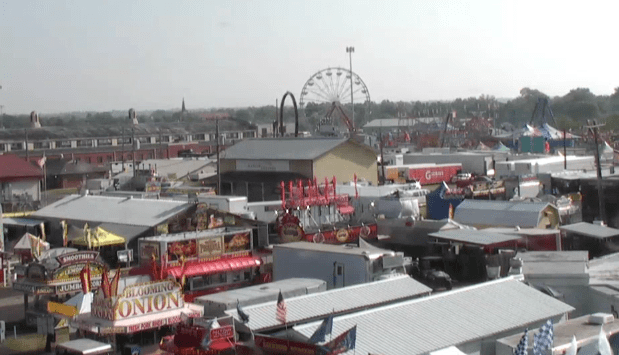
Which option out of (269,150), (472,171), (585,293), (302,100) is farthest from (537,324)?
(302,100)

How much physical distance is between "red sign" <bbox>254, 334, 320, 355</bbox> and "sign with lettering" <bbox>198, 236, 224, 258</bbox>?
24.2 feet

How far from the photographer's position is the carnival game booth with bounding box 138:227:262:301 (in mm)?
16641

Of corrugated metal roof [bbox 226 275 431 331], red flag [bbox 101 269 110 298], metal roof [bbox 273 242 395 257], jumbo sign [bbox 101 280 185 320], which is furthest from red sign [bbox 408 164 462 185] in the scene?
red flag [bbox 101 269 110 298]

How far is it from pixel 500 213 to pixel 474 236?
4.26 meters

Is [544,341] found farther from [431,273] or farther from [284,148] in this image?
[284,148]

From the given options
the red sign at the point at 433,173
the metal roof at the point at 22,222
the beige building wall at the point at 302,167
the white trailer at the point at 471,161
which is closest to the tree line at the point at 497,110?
the white trailer at the point at 471,161

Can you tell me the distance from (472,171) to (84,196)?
675 inches

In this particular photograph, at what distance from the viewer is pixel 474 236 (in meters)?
17.2

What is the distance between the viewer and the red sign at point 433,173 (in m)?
33.0

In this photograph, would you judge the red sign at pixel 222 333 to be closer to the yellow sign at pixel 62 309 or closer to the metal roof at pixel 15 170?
the yellow sign at pixel 62 309

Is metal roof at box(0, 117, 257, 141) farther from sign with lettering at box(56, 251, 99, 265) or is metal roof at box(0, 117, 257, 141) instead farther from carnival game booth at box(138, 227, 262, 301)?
sign with lettering at box(56, 251, 99, 265)

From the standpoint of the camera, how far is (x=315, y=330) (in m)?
9.91

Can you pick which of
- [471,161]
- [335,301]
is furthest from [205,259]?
[471,161]

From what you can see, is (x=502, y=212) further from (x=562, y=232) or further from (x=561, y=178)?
(x=561, y=178)
